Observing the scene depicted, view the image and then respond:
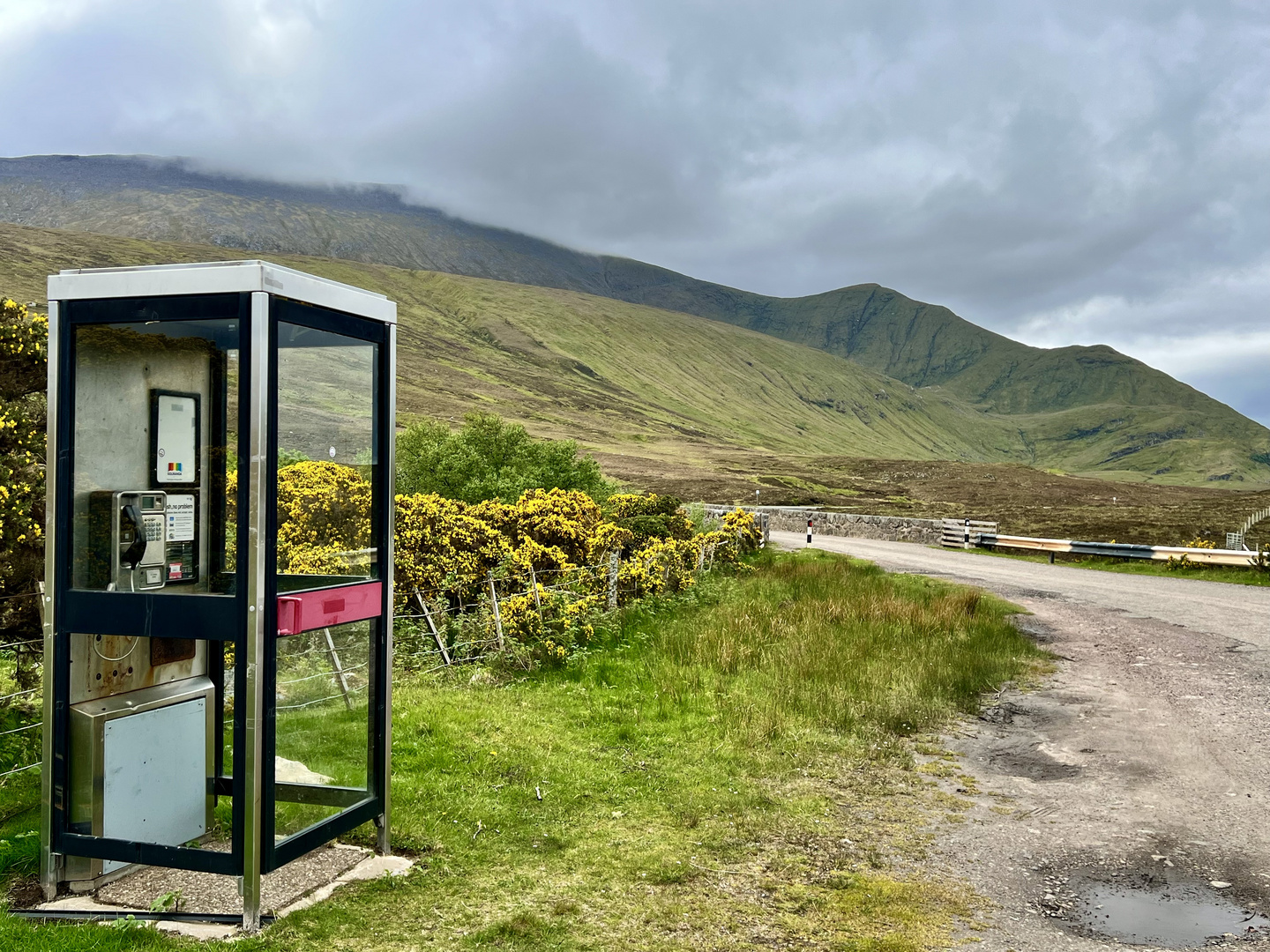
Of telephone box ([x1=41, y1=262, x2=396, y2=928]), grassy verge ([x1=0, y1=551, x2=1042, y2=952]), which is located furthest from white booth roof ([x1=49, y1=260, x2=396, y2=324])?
grassy verge ([x1=0, y1=551, x2=1042, y2=952])

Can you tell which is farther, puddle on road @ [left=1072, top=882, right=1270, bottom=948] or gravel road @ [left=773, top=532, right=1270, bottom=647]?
gravel road @ [left=773, top=532, right=1270, bottom=647]

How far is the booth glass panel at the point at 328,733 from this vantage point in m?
5.50

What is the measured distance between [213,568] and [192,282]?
186cm

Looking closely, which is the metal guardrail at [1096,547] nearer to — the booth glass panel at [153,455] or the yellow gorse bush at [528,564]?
the yellow gorse bush at [528,564]

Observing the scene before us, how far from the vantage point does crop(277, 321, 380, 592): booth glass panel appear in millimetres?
5242

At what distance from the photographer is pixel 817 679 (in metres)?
10.4

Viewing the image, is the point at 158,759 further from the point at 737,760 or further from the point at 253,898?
the point at 737,760

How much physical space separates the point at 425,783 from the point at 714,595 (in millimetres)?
9737

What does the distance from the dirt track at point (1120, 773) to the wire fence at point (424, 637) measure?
12.7 feet

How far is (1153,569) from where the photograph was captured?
23.4 metres

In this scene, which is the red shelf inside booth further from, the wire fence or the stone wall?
the stone wall

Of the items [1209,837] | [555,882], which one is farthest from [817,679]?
[555,882]

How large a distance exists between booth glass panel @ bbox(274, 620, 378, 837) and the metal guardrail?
72.1 feet

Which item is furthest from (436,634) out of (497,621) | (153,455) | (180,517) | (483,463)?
(483,463)
